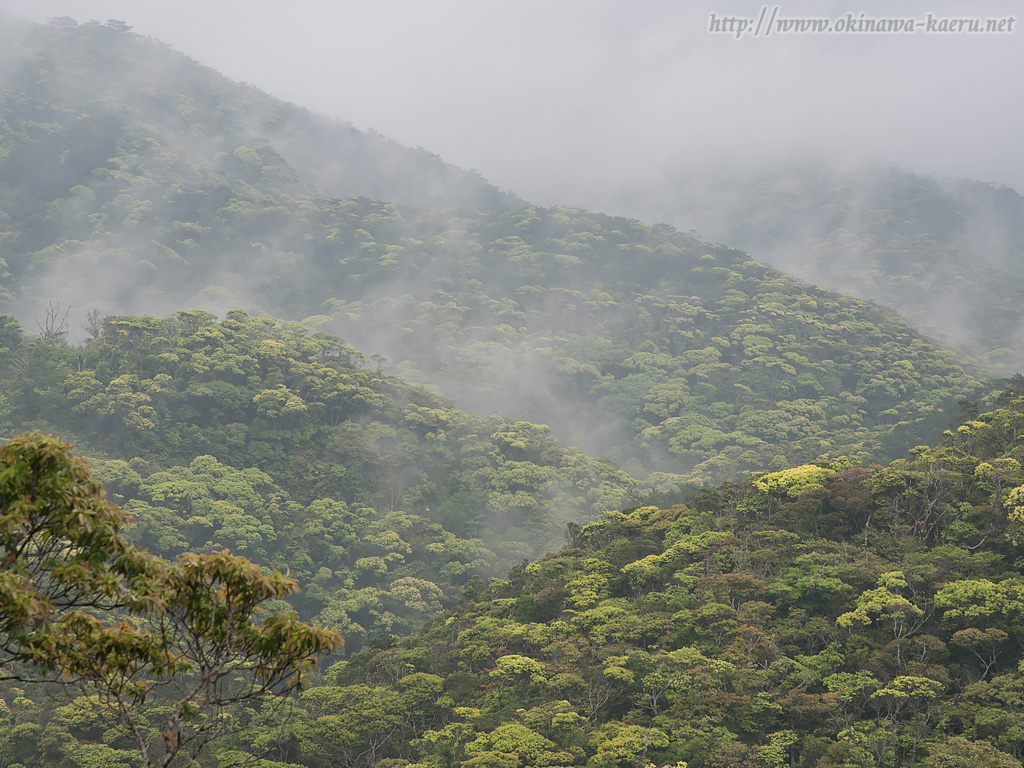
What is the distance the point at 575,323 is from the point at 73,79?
277 feet

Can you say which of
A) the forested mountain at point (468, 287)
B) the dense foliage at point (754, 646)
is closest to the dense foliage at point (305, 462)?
the forested mountain at point (468, 287)

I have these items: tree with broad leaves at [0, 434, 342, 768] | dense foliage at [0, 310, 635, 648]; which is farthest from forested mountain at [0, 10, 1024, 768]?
dense foliage at [0, 310, 635, 648]

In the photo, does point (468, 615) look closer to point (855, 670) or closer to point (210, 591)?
point (855, 670)

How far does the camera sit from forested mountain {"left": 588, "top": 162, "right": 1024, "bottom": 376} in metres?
99.9

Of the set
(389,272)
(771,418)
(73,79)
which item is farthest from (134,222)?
(771,418)

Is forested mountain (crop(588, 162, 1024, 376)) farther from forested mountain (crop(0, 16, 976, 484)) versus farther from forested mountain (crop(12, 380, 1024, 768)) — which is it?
forested mountain (crop(12, 380, 1024, 768))

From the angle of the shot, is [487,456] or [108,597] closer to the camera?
[108,597]

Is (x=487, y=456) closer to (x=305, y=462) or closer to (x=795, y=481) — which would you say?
(x=305, y=462)

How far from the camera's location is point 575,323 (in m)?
89.3

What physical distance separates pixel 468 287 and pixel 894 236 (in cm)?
7044

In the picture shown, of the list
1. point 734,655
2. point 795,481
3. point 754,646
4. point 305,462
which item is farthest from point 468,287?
point 734,655

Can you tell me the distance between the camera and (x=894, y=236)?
12169cm

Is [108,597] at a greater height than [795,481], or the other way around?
[795,481]

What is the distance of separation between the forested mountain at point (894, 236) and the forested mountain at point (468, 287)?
18.8 m
